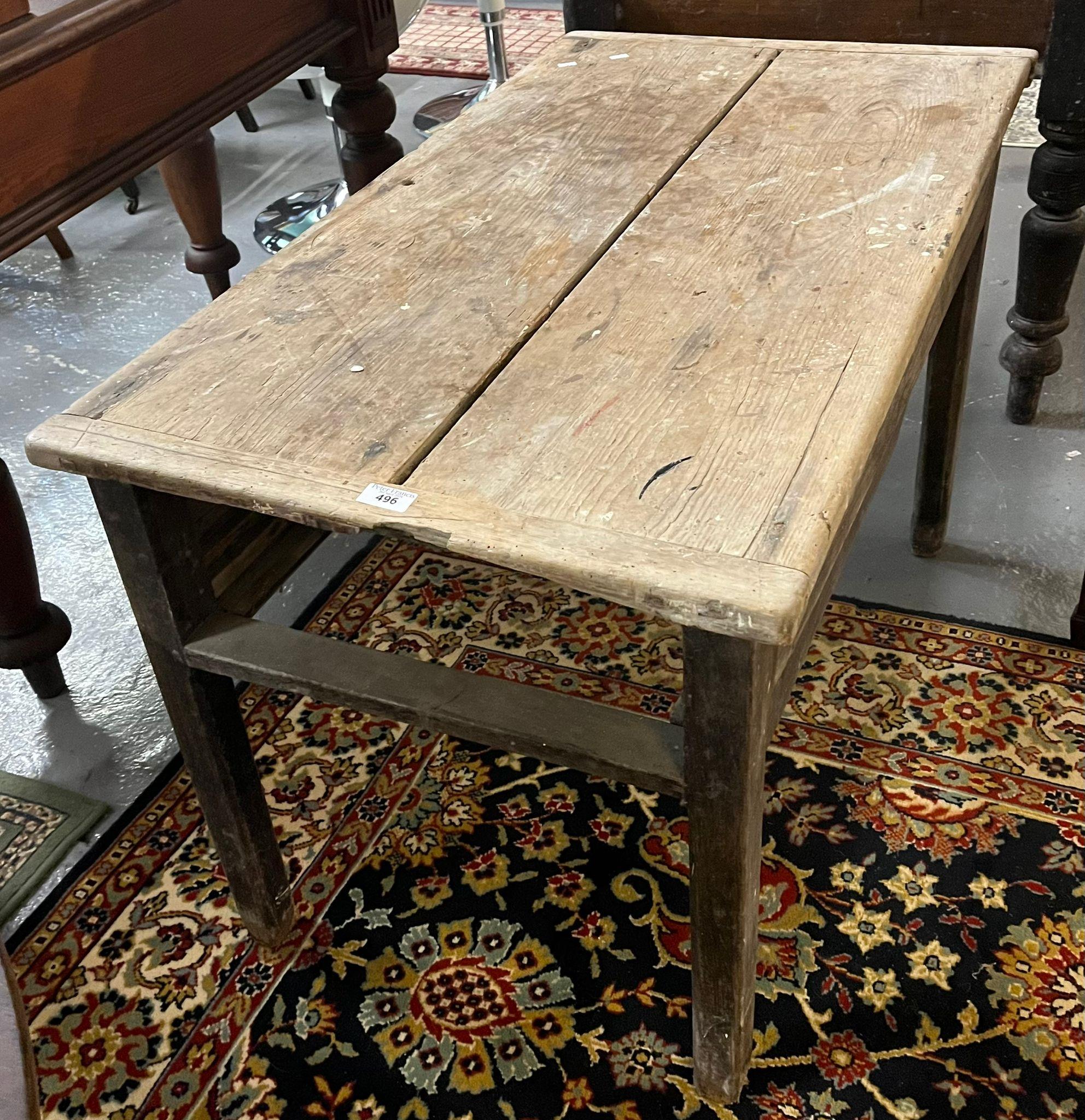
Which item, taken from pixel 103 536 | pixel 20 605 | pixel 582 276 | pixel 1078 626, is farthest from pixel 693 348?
pixel 103 536

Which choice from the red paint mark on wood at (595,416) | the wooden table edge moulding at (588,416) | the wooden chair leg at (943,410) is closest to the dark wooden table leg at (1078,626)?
the wooden chair leg at (943,410)

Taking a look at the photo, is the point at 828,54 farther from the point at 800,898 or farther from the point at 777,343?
the point at 800,898

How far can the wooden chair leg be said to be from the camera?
5.39ft

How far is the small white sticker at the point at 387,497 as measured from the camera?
890mm

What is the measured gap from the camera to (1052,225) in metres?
→ 1.99

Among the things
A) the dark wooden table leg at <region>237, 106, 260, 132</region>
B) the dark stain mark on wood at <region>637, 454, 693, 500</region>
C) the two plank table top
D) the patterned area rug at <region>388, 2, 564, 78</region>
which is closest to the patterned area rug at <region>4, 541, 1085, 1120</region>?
the two plank table top

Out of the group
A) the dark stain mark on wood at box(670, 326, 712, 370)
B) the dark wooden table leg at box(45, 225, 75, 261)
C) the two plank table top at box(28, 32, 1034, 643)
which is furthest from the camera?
the dark wooden table leg at box(45, 225, 75, 261)

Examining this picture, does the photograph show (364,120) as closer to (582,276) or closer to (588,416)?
(582,276)

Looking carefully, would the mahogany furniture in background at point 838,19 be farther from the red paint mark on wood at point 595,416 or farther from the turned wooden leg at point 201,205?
the red paint mark on wood at point 595,416

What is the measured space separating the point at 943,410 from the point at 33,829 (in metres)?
1.41

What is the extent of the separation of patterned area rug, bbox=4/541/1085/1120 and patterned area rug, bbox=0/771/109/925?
0.06m

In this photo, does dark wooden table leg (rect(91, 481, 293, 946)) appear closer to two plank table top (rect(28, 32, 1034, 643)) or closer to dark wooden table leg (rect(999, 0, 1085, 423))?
two plank table top (rect(28, 32, 1034, 643))

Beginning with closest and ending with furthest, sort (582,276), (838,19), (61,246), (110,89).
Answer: (582,276) < (110,89) < (838,19) < (61,246)

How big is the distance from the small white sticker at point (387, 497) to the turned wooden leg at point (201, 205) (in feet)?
5.20
